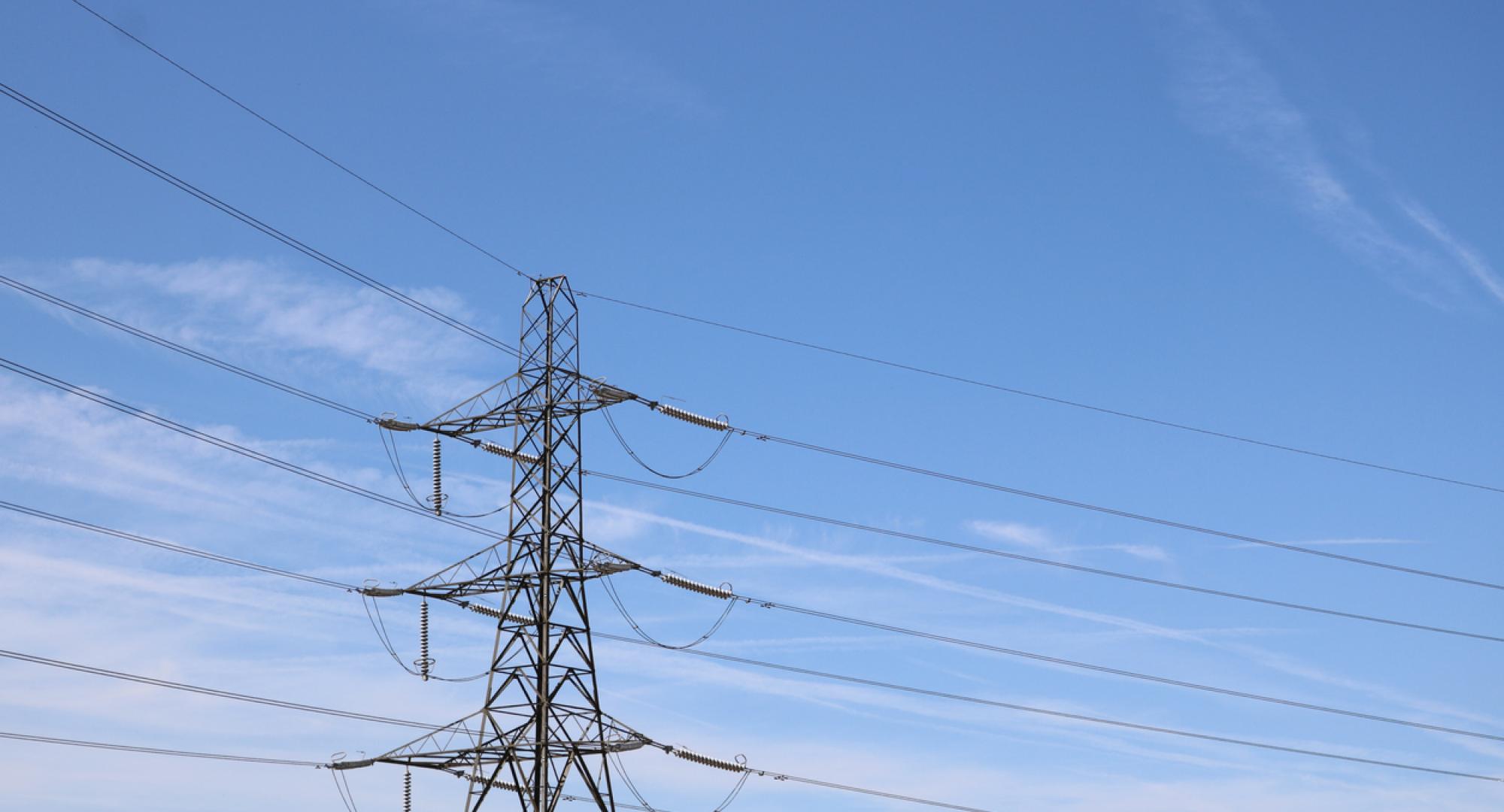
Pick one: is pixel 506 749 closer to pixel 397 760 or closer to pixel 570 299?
pixel 397 760

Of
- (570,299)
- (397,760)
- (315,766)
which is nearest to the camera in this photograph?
(397,760)

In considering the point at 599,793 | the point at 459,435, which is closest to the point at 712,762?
the point at 599,793

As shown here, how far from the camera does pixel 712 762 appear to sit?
6050 centimetres

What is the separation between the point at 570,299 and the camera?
62.2m

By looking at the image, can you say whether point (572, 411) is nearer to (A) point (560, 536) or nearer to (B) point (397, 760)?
(A) point (560, 536)

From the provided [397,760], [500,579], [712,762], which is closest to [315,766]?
[397,760]

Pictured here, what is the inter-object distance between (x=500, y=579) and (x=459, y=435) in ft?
17.1

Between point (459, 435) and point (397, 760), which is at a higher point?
point (459, 435)

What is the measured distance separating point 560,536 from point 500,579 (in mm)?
2375

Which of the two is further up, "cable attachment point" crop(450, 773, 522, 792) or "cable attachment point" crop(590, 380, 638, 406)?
"cable attachment point" crop(590, 380, 638, 406)

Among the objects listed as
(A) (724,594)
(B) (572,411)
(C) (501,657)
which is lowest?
(C) (501,657)

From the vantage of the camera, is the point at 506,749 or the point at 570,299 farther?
the point at 570,299

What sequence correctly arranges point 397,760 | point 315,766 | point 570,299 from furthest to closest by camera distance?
point 570,299, point 315,766, point 397,760

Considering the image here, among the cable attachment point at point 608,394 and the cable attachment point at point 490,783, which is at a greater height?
the cable attachment point at point 608,394
